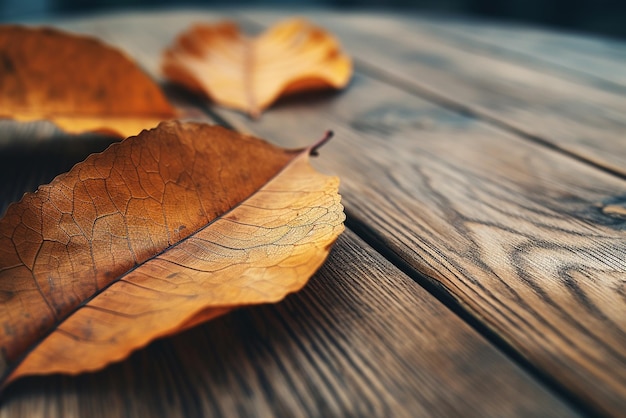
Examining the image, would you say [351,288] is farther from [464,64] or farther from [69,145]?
[464,64]

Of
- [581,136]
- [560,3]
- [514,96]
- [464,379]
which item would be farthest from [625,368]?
[560,3]

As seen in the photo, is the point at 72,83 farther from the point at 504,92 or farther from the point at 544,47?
the point at 544,47

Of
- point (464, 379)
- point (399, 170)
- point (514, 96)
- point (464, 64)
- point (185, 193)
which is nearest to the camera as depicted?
point (464, 379)

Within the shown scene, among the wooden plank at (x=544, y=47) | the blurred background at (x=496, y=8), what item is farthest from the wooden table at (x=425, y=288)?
the blurred background at (x=496, y=8)

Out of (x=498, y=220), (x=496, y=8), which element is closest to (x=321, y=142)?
(x=498, y=220)

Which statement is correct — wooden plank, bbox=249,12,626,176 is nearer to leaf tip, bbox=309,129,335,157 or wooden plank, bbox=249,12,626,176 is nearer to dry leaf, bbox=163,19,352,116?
dry leaf, bbox=163,19,352,116

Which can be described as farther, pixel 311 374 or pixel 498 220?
pixel 498 220

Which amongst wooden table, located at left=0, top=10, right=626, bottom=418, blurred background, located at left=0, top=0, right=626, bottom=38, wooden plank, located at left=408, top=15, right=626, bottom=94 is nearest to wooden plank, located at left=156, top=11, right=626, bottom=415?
wooden table, located at left=0, top=10, right=626, bottom=418
